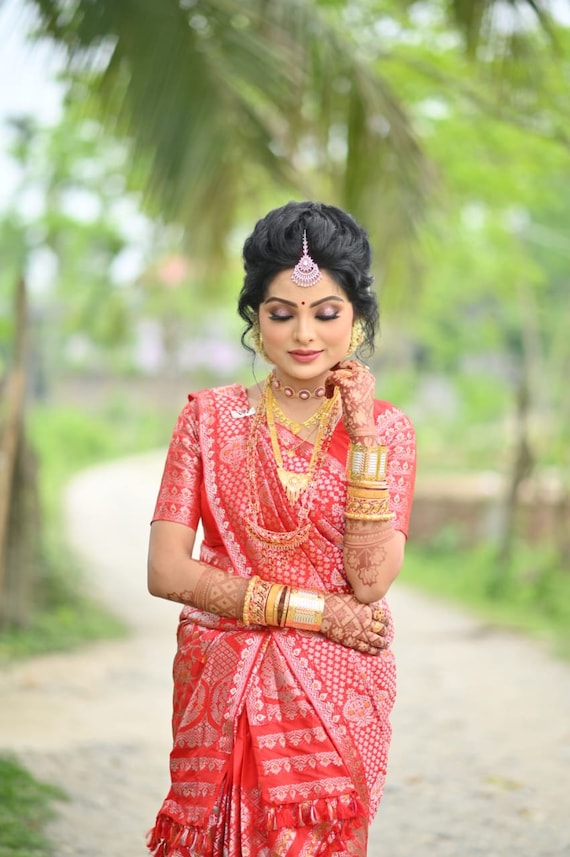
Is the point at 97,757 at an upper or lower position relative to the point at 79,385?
lower

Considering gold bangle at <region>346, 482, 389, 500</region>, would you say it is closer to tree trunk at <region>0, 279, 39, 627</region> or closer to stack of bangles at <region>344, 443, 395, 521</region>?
stack of bangles at <region>344, 443, 395, 521</region>

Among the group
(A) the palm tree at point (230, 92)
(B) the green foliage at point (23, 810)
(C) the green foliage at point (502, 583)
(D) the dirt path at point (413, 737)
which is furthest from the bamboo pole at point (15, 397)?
(C) the green foliage at point (502, 583)

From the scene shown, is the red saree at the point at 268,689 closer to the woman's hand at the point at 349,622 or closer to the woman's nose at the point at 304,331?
the woman's hand at the point at 349,622

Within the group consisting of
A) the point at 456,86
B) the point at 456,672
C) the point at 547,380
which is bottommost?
the point at 456,672

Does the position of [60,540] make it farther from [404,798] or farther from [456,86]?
[404,798]

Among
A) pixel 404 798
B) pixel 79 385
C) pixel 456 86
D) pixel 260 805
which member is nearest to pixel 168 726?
pixel 404 798

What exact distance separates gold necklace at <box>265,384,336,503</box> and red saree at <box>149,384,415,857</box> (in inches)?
0.6

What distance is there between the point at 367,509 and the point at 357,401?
0.21 meters

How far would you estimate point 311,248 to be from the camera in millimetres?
2496

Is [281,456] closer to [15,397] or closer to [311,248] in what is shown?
[311,248]

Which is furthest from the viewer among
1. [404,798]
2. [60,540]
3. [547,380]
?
[547,380]

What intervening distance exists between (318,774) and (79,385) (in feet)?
90.2

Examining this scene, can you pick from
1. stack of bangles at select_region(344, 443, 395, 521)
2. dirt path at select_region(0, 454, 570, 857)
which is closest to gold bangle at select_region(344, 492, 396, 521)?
stack of bangles at select_region(344, 443, 395, 521)

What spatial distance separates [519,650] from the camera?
28.8ft
